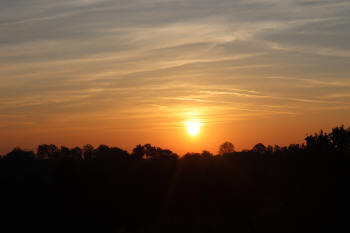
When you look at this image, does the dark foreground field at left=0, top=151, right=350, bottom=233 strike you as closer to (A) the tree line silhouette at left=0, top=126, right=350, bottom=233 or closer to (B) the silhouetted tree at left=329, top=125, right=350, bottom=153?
(A) the tree line silhouette at left=0, top=126, right=350, bottom=233

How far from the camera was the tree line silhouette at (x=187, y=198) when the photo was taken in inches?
1407

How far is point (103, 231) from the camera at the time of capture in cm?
4050

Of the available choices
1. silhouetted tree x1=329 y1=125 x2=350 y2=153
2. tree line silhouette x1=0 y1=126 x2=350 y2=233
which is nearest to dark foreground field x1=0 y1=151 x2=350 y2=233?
tree line silhouette x1=0 y1=126 x2=350 y2=233

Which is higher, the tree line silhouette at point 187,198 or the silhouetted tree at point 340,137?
the silhouetted tree at point 340,137

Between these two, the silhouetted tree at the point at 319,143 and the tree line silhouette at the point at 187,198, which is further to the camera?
the silhouetted tree at the point at 319,143

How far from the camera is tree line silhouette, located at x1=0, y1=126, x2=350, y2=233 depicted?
3575 cm

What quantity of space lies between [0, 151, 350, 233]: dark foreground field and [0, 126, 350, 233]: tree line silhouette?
0.22 feet

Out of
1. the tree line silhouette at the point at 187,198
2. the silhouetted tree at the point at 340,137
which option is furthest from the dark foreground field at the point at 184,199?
the silhouetted tree at the point at 340,137

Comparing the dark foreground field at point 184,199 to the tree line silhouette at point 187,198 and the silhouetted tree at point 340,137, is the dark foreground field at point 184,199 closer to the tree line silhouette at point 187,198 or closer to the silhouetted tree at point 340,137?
the tree line silhouette at point 187,198

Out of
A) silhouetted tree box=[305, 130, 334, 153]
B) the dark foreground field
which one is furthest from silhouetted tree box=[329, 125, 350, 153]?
the dark foreground field

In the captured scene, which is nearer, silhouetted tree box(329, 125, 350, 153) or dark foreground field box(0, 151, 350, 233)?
dark foreground field box(0, 151, 350, 233)

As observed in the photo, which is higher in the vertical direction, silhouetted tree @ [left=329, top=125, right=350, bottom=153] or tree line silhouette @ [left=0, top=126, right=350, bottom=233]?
silhouetted tree @ [left=329, top=125, right=350, bottom=153]

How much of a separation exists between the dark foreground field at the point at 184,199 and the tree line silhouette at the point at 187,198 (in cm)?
7

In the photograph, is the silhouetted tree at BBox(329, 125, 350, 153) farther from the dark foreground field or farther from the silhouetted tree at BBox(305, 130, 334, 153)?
the dark foreground field
